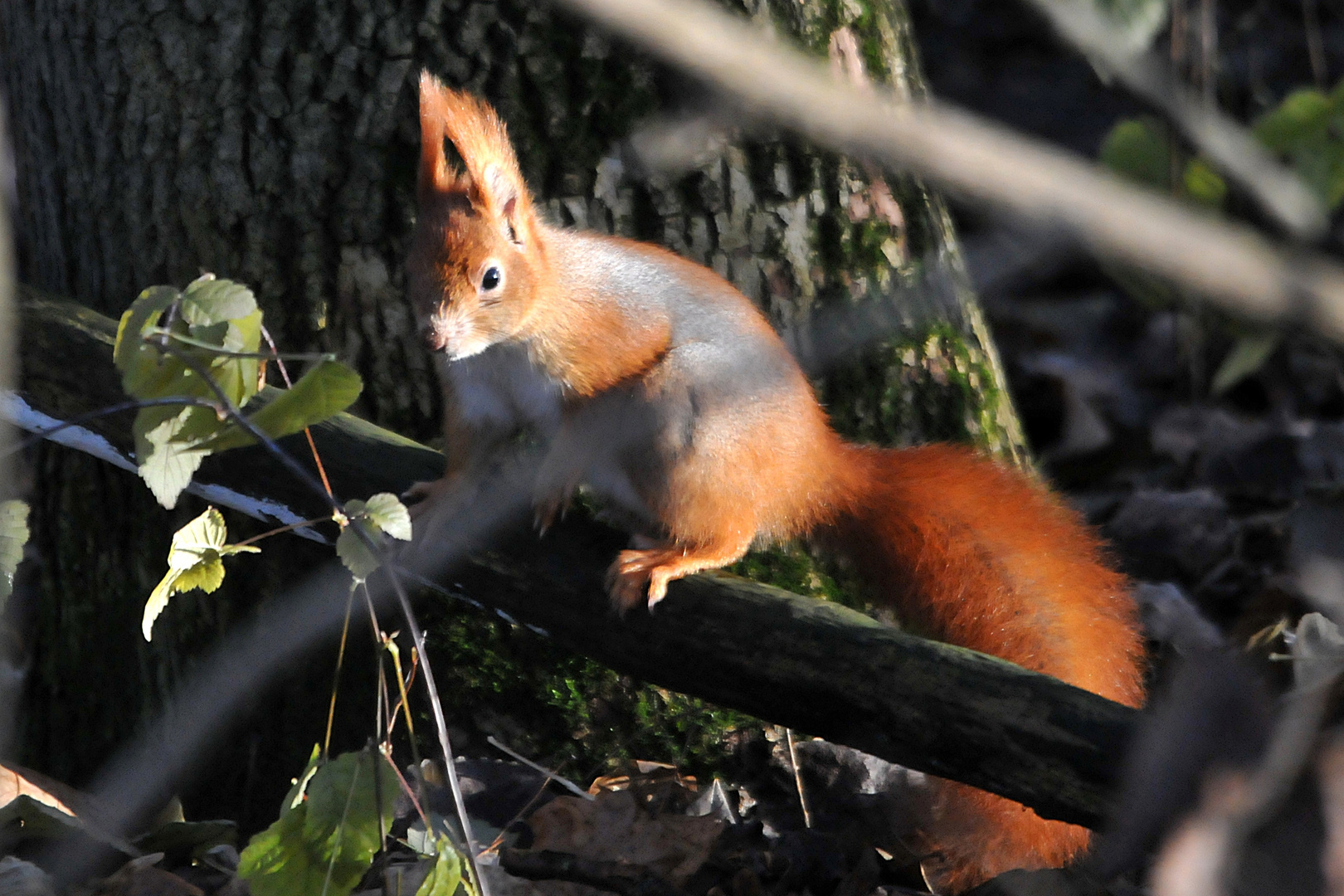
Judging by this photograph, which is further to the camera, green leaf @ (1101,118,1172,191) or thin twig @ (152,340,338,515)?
green leaf @ (1101,118,1172,191)

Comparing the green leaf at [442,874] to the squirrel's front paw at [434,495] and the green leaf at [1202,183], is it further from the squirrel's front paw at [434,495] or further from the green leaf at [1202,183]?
the green leaf at [1202,183]

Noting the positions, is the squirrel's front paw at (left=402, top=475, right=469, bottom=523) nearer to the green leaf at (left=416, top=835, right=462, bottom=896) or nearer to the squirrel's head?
the squirrel's head

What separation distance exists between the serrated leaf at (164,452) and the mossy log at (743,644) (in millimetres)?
467

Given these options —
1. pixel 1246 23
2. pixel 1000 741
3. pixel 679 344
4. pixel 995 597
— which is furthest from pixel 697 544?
pixel 1246 23

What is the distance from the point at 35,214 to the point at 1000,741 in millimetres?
1835

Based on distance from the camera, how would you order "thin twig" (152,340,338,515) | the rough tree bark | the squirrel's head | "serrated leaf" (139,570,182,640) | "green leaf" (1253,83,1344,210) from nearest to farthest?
1. "thin twig" (152,340,338,515)
2. "serrated leaf" (139,570,182,640)
3. "green leaf" (1253,83,1344,210)
4. the squirrel's head
5. the rough tree bark

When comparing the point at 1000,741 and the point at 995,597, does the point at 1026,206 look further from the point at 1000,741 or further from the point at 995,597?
the point at 995,597

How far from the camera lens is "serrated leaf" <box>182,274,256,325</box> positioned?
4.06ft

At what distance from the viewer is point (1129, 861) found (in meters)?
0.59

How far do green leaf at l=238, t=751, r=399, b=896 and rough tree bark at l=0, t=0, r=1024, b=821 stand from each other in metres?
0.81

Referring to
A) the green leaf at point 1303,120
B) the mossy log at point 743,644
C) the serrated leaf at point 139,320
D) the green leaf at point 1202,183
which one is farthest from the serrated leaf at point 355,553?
the green leaf at point 1202,183

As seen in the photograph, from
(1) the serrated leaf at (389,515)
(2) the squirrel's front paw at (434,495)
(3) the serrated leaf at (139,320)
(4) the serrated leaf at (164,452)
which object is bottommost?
(2) the squirrel's front paw at (434,495)

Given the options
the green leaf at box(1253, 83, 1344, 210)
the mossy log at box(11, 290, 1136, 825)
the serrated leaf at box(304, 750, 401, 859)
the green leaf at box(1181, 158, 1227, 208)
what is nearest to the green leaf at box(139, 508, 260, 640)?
the serrated leaf at box(304, 750, 401, 859)

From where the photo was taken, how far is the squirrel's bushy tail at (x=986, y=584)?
167cm
